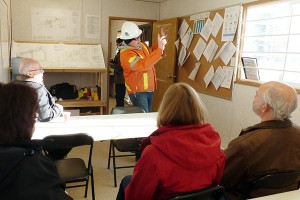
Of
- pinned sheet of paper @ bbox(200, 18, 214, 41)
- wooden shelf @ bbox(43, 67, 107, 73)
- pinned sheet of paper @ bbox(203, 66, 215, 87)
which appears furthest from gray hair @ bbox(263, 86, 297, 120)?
wooden shelf @ bbox(43, 67, 107, 73)

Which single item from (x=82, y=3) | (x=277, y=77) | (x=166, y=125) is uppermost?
(x=82, y=3)

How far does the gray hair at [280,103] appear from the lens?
1.51 m

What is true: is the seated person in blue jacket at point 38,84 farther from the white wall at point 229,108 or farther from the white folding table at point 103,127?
the white wall at point 229,108

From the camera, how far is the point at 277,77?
3.01 metres

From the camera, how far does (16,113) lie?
3.46 feet

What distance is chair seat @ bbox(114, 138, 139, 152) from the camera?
2583mm

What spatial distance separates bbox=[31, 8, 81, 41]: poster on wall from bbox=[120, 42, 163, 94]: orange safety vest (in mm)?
2030

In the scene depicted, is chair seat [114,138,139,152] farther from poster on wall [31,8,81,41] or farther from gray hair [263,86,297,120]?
poster on wall [31,8,81,41]

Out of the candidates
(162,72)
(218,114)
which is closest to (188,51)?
(162,72)

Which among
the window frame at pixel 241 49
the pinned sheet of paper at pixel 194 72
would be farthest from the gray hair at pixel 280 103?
the pinned sheet of paper at pixel 194 72

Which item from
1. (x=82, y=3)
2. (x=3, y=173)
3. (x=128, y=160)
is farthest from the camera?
(x=82, y=3)

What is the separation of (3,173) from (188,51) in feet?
12.3

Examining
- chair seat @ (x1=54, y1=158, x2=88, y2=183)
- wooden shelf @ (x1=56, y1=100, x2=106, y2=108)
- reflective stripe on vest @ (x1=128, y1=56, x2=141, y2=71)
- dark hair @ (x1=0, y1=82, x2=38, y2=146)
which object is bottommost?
chair seat @ (x1=54, y1=158, x2=88, y2=183)

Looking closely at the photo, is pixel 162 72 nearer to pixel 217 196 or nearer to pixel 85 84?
pixel 85 84
